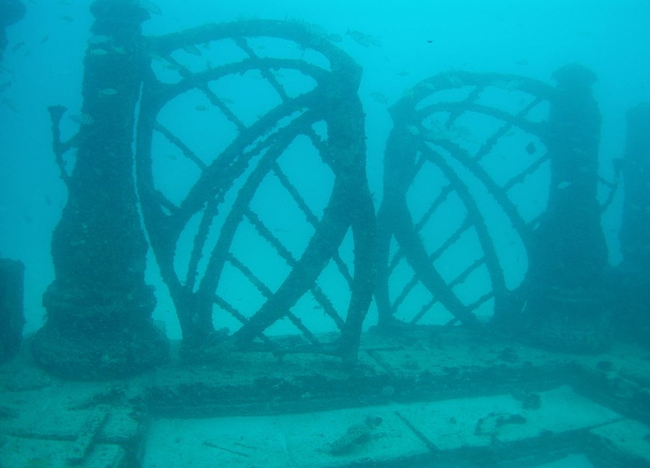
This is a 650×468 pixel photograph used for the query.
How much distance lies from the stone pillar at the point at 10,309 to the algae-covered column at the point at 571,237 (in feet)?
23.1

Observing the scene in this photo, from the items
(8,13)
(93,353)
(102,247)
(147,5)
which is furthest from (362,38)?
(93,353)

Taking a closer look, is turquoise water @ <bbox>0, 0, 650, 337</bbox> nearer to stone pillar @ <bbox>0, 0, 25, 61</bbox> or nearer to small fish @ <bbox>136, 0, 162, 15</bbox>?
stone pillar @ <bbox>0, 0, 25, 61</bbox>

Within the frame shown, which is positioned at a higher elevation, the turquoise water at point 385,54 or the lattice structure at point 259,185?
the turquoise water at point 385,54

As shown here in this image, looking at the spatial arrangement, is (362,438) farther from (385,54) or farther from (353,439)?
(385,54)

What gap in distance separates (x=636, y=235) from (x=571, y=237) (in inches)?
107

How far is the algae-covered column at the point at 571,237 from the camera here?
6.72 metres

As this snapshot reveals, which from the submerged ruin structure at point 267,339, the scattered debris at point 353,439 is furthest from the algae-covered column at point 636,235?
the scattered debris at point 353,439

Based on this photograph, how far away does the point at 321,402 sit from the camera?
5316mm

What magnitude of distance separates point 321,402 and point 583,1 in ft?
378

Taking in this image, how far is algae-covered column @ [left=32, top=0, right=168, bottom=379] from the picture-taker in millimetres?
4988

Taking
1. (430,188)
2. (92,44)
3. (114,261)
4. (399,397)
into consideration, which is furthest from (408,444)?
(430,188)

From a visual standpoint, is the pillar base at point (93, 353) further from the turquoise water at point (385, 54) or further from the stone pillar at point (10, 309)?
the turquoise water at point (385, 54)

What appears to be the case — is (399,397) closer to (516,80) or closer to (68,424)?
(68,424)

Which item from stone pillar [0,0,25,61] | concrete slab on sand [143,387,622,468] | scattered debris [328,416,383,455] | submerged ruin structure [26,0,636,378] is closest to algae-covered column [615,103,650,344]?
submerged ruin structure [26,0,636,378]
